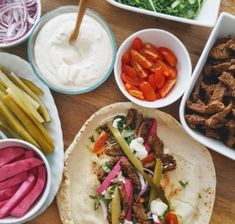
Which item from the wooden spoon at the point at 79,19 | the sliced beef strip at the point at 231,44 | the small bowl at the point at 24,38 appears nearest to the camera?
the wooden spoon at the point at 79,19

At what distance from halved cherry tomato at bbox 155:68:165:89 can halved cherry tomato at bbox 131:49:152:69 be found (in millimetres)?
59

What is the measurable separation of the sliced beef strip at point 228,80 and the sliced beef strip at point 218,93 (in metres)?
0.03

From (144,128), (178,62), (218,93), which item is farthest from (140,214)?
(178,62)

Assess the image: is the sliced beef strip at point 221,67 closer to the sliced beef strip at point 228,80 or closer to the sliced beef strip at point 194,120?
the sliced beef strip at point 228,80

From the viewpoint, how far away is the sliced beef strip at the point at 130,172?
313cm

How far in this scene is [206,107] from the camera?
299cm

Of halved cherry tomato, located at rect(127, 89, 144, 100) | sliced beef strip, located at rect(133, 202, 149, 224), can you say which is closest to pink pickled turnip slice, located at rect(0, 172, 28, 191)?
sliced beef strip, located at rect(133, 202, 149, 224)

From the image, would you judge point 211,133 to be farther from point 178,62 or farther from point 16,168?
point 16,168

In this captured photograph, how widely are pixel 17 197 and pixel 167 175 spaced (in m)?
0.92

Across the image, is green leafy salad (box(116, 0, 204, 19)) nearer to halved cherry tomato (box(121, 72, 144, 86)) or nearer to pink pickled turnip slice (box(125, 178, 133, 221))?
halved cherry tomato (box(121, 72, 144, 86))

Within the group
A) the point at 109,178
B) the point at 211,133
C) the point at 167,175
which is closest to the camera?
the point at 211,133

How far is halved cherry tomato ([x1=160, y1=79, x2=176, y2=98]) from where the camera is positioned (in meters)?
3.18

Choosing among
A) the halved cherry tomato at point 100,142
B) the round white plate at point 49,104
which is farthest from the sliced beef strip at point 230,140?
the round white plate at point 49,104

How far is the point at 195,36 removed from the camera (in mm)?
3311
